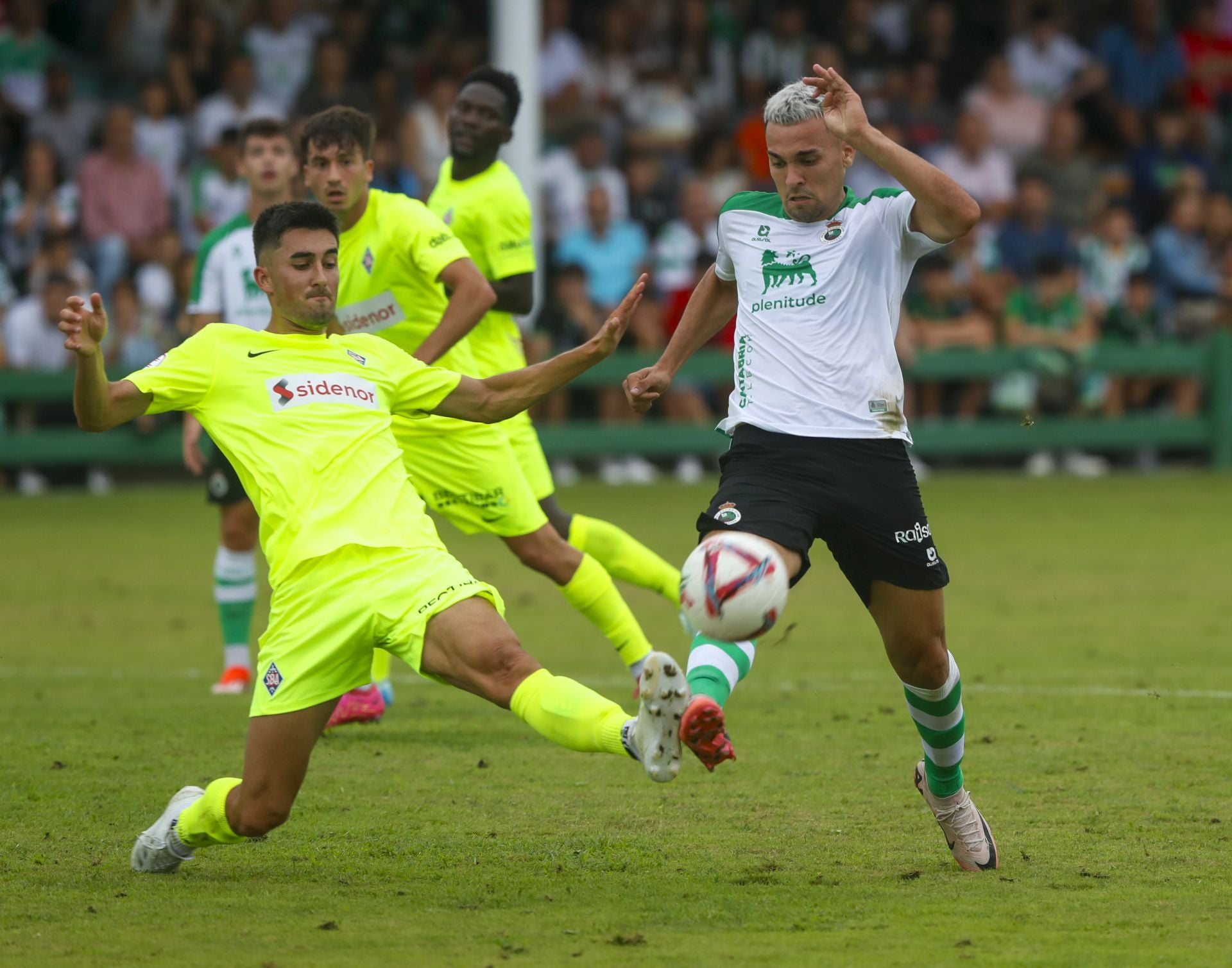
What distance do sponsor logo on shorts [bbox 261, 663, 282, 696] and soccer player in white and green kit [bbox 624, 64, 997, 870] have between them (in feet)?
3.97

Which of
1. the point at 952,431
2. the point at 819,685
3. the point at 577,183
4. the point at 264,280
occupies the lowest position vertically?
the point at 952,431

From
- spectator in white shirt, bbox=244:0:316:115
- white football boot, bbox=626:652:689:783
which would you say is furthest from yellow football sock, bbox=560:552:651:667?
spectator in white shirt, bbox=244:0:316:115

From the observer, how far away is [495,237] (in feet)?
29.5

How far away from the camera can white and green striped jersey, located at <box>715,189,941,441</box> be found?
18.5 feet

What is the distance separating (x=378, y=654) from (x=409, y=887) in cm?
296

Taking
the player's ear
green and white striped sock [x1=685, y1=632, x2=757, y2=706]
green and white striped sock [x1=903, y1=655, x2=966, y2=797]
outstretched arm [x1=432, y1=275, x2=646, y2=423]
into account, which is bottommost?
green and white striped sock [x1=903, y1=655, x2=966, y2=797]

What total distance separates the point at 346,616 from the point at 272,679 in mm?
301

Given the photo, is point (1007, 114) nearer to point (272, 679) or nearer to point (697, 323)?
point (697, 323)

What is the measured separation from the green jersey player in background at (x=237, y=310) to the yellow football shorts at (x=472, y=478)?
112cm

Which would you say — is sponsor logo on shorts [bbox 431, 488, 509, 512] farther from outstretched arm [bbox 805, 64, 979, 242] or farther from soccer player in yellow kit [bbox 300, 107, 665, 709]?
outstretched arm [bbox 805, 64, 979, 242]

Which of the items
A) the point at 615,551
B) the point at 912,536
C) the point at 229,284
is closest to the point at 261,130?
the point at 229,284

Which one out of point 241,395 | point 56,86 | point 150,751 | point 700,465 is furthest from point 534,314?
point 241,395

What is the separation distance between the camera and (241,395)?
5.68 metres

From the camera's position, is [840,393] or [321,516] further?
[840,393]
